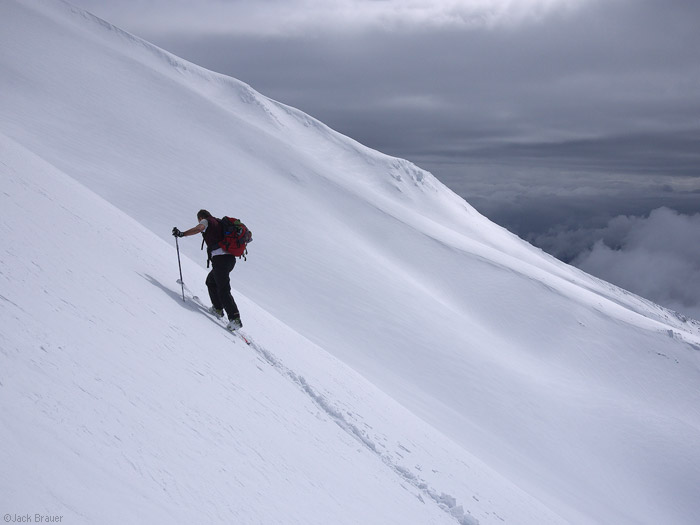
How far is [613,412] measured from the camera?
25531mm

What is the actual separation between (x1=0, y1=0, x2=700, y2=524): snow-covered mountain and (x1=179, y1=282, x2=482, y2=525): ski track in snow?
0.05 meters

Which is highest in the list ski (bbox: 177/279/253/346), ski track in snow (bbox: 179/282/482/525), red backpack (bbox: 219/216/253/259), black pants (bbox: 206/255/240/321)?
red backpack (bbox: 219/216/253/259)

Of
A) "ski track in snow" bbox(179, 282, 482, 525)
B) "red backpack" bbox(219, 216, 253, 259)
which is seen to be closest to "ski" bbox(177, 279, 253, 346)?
"ski track in snow" bbox(179, 282, 482, 525)

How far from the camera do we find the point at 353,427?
757 centimetres

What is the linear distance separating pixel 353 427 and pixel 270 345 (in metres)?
2.23

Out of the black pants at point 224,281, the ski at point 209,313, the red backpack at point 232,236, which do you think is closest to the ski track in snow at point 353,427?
the ski at point 209,313

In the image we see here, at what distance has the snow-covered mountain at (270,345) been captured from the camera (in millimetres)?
3762

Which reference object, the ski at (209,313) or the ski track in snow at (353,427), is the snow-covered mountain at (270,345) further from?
the ski at (209,313)

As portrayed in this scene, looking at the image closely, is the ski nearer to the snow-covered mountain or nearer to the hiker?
the hiker

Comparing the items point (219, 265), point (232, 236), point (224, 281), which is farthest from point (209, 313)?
point (232, 236)

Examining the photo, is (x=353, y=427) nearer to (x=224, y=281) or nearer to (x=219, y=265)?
(x=224, y=281)

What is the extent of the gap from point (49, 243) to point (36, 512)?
13.8ft

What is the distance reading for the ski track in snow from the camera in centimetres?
709

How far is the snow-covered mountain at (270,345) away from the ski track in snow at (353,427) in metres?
0.05
